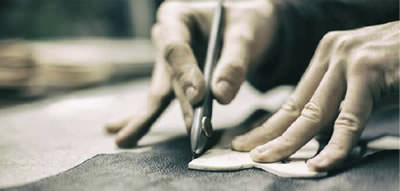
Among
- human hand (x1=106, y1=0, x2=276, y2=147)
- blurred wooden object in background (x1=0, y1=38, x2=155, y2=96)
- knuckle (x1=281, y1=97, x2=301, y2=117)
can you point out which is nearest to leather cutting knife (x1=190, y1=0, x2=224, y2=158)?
human hand (x1=106, y1=0, x2=276, y2=147)

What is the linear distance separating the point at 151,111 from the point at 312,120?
1.45 feet

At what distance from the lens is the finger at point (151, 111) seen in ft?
2.93

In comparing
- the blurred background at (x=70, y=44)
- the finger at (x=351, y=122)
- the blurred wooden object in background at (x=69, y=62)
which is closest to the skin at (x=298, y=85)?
the finger at (x=351, y=122)

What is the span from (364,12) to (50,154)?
950mm

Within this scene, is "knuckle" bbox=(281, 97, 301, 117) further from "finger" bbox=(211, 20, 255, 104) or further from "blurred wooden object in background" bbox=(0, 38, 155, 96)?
"blurred wooden object in background" bbox=(0, 38, 155, 96)

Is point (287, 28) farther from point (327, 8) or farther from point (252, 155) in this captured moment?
point (252, 155)

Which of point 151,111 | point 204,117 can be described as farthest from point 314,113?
point 151,111

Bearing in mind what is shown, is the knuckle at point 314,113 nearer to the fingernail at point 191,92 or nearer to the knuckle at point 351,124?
the knuckle at point 351,124

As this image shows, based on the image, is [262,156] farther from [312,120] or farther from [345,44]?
[345,44]

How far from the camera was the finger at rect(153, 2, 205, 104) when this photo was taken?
792 mm

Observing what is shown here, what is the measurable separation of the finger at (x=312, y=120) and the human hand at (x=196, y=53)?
0.57ft

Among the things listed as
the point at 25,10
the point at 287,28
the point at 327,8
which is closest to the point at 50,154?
the point at 287,28

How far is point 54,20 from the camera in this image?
8.71 ft

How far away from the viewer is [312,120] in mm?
683
